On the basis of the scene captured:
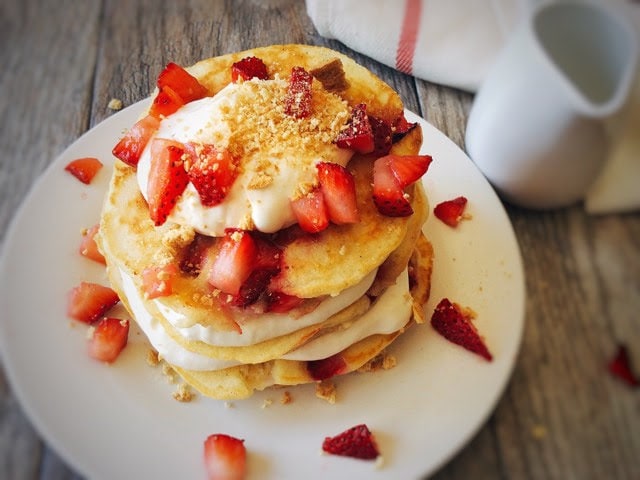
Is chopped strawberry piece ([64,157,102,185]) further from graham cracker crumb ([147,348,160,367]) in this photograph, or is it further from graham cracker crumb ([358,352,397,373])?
graham cracker crumb ([358,352,397,373])

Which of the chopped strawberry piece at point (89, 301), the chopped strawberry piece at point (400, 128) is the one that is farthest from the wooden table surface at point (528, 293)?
the chopped strawberry piece at point (400, 128)

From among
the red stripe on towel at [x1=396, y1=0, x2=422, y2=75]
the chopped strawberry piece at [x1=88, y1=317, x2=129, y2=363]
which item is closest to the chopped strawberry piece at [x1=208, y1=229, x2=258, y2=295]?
the chopped strawberry piece at [x1=88, y1=317, x2=129, y2=363]

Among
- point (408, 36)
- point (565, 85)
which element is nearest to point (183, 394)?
point (565, 85)

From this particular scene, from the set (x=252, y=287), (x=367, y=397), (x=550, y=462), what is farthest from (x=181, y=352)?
(x=550, y=462)

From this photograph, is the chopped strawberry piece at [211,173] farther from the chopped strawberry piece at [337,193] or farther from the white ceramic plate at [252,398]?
Result: the white ceramic plate at [252,398]

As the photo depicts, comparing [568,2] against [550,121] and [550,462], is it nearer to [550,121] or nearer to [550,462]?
[550,121]
